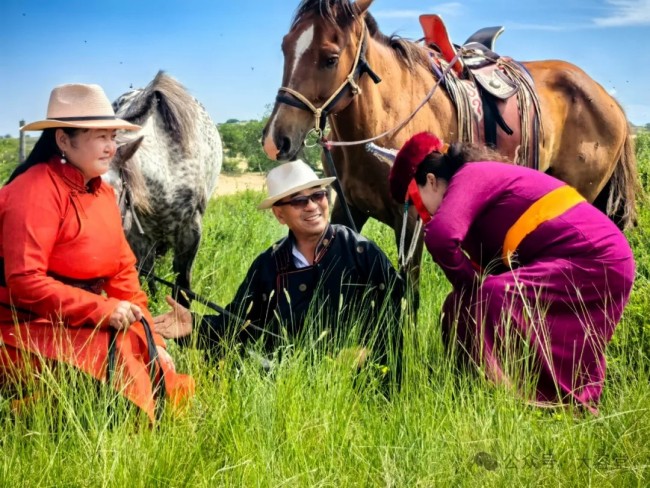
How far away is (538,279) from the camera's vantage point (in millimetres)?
3564

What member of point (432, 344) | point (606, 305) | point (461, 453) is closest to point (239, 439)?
point (461, 453)

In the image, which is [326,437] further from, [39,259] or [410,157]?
[410,157]

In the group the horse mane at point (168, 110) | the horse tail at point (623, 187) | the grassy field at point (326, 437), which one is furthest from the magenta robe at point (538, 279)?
the horse tail at point (623, 187)

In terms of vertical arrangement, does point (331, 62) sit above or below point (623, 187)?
above

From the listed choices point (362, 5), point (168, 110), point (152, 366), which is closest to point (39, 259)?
point (152, 366)

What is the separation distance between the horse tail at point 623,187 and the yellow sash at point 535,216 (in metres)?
3.76

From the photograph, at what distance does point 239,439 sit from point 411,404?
2.49 feet

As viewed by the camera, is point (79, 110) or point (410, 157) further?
point (410, 157)

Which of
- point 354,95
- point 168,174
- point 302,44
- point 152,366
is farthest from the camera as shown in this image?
point 168,174

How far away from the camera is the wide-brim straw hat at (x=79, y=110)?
3.31 meters

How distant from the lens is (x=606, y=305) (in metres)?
3.65

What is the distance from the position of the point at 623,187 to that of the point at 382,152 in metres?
3.12

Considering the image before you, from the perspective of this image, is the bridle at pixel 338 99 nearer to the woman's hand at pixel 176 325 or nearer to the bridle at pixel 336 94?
the bridle at pixel 336 94

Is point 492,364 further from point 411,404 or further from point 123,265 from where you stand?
point 123,265
